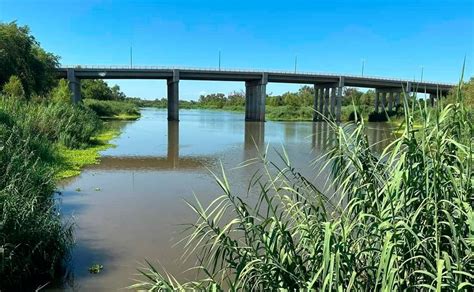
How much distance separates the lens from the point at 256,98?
65.1 m

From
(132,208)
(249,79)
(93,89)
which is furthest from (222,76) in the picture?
(132,208)

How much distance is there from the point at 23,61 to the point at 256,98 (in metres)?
32.7

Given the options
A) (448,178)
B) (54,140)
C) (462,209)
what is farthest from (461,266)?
(54,140)

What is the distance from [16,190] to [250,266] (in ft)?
12.0

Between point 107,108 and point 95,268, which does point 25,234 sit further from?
point 107,108

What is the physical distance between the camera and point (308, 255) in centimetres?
362

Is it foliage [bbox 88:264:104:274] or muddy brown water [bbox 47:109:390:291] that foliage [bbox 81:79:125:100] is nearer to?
muddy brown water [bbox 47:109:390:291]

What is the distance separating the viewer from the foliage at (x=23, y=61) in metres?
38.1

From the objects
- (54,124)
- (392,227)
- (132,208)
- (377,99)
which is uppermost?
(377,99)

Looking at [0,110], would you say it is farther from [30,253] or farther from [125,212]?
[30,253]

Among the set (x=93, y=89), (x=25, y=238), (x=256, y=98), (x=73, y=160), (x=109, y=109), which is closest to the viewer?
(x=25, y=238)

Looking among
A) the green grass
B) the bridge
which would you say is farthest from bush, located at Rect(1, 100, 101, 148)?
the bridge

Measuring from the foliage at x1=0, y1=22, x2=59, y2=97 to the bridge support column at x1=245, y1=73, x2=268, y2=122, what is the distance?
2765cm

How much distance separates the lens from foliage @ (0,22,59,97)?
3809 centimetres
